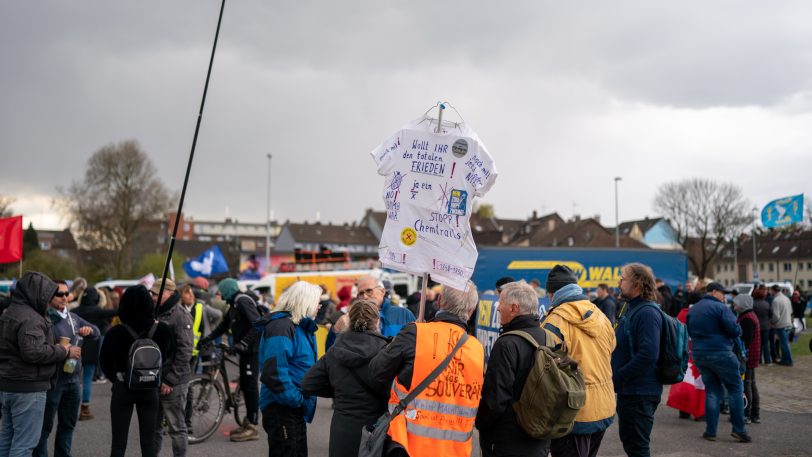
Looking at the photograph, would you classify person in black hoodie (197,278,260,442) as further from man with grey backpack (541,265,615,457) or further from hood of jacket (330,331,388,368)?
man with grey backpack (541,265,615,457)

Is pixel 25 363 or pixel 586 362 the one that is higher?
pixel 586 362

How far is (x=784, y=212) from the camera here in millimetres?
19359

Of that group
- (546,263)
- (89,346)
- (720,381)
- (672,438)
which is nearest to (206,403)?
(89,346)

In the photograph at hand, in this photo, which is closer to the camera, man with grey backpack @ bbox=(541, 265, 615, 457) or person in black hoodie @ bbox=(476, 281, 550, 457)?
person in black hoodie @ bbox=(476, 281, 550, 457)

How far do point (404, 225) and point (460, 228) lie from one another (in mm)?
421

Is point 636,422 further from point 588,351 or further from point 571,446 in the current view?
point 588,351

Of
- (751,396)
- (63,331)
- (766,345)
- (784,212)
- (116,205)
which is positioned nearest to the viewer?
(63,331)

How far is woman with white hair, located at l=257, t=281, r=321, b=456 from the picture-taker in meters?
5.11

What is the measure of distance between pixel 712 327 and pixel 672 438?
5.22 feet

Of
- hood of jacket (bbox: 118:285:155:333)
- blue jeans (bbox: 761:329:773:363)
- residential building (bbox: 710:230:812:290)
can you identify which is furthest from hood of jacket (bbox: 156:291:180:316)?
residential building (bbox: 710:230:812:290)

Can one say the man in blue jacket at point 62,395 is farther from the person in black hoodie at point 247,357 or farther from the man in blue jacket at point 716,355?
the man in blue jacket at point 716,355

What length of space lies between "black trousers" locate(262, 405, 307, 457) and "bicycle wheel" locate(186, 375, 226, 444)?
10.7ft

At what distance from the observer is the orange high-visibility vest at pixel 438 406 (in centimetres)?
378

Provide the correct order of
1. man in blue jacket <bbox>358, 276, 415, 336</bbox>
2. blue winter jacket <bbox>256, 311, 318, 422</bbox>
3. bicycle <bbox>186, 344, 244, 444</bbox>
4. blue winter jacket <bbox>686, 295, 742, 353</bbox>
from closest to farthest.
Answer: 1. blue winter jacket <bbox>256, 311, 318, 422</bbox>
2. man in blue jacket <bbox>358, 276, 415, 336</bbox>
3. blue winter jacket <bbox>686, 295, 742, 353</bbox>
4. bicycle <bbox>186, 344, 244, 444</bbox>
